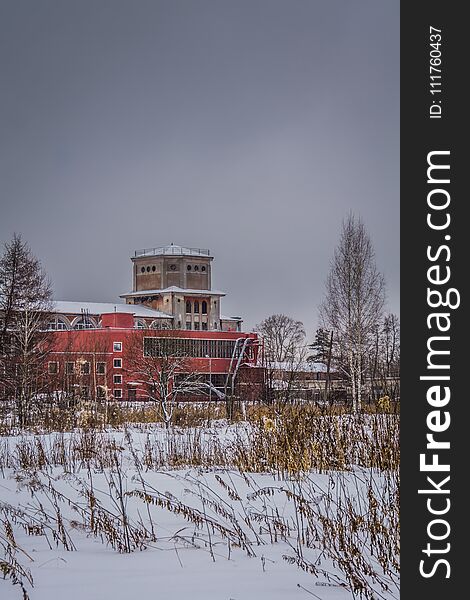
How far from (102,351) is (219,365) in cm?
1368

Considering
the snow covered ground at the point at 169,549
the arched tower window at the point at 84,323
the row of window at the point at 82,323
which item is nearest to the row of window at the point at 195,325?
the row of window at the point at 82,323

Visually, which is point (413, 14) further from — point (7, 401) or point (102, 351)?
point (102, 351)

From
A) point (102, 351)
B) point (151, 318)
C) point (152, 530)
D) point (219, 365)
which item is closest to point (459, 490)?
point (152, 530)

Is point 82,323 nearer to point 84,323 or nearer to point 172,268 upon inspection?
point 84,323

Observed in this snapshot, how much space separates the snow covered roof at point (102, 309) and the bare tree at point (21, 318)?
123 feet

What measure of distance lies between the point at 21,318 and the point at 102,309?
45786mm

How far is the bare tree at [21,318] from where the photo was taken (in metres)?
22.9

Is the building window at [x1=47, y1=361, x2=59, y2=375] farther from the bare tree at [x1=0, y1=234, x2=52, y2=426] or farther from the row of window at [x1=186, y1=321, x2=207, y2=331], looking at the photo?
the row of window at [x1=186, y1=321, x2=207, y2=331]

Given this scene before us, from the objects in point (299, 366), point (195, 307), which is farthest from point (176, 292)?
point (299, 366)

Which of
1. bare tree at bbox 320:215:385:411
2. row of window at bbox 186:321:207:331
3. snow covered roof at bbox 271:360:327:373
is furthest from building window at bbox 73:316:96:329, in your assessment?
bare tree at bbox 320:215:385:411

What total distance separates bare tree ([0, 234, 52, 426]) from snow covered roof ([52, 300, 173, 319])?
3749cm

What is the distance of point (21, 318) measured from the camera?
84.5 feet

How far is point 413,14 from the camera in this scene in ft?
11.4

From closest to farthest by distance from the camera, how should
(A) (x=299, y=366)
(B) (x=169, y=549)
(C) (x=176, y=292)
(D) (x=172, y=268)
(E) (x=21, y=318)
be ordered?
(B) (x=169, y=549)
(E) (x=21, y=318)
(A) (x=299, y=366)
(C) (x=176, y=292)
(D) (x=172, y=268)
